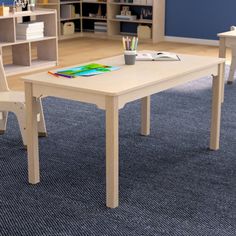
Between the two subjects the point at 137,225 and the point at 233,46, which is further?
the point at 233,46

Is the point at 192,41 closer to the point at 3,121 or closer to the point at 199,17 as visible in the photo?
the point at 199,17

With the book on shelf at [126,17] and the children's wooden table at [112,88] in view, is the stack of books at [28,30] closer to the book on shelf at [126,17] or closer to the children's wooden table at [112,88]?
the book on shelf at [126,17]

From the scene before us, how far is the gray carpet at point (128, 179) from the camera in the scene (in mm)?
2639

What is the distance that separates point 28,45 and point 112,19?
2.72 metres

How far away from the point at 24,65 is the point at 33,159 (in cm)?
347

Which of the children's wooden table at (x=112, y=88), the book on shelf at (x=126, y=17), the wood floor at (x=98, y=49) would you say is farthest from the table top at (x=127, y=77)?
the book on shelf at (x=126, y=17)

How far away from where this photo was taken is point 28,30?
6.28 meters

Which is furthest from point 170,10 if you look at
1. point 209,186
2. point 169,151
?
point 209,186

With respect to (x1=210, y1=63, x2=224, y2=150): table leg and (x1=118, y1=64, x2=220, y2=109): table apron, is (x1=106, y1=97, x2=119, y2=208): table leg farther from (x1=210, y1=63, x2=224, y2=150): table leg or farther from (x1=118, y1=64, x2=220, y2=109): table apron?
(x1=210, y1=63, x2=224, y2=150): table leg

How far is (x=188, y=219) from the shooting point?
2.68m

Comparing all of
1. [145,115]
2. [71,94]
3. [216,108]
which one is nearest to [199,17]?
[145,115]

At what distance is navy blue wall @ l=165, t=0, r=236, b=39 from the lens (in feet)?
26.3

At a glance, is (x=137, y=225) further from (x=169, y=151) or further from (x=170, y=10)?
(x=170, y=10)

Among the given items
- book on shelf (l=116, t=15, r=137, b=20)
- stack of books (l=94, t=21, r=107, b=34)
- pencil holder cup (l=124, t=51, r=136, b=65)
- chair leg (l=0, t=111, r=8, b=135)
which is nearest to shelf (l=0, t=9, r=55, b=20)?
chair leg (l=0, t=111, r=8, b=135)
